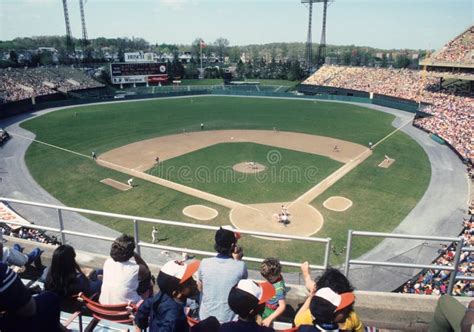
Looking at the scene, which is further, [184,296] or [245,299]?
[184,296]

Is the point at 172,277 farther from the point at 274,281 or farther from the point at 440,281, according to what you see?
the point at 440,281

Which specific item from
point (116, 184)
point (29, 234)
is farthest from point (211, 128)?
point (29, 234)

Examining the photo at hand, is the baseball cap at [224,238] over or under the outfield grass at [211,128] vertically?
over

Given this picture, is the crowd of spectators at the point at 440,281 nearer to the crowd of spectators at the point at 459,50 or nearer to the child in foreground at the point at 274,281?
the child in foreground at the point at 274,281

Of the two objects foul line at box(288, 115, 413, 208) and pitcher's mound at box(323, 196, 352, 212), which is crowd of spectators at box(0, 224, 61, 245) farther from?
pitcher's mound at box(323, 196, 352, 212)

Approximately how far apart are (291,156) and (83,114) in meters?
33.3

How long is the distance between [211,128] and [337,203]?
76.6 feet

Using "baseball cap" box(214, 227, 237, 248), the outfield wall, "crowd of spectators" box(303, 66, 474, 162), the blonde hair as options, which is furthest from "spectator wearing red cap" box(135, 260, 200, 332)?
the outfield wall

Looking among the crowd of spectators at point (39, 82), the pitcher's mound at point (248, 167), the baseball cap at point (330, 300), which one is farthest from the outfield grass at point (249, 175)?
the crowd of spectators at point (39, 82)

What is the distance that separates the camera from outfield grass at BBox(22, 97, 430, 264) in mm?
18672

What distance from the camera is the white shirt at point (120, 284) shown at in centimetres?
452

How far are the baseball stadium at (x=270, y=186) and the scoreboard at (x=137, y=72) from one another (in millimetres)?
19376

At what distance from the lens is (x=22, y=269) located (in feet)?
19.3

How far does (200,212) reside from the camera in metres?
20.0
